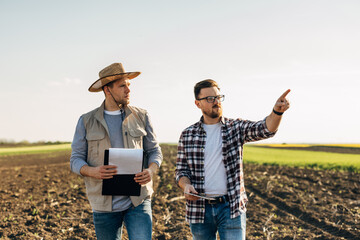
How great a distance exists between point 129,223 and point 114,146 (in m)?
0.74

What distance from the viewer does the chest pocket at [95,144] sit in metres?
3.77

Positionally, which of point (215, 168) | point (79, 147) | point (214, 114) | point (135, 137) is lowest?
point (215, 168)

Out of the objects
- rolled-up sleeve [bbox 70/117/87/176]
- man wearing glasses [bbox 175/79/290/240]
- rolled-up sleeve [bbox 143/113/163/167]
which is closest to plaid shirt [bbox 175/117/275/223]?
man wearing glasses [bbox 175/79/290/240]

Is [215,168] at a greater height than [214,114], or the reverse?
[214,114]

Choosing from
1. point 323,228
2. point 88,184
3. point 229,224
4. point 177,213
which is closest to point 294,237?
point 323,228

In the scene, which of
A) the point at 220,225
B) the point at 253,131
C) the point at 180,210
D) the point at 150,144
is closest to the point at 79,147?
the point at 150,144

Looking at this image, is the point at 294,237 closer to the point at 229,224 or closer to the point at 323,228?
the point at 323,228

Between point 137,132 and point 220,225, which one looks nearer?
point 220,225

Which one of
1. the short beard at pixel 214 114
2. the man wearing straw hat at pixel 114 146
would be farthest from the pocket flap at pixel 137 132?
the short beard at pixel 214 114

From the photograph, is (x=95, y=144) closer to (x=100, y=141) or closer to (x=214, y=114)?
(x=100, y=141)

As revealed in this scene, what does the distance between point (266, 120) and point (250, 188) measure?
9.36m

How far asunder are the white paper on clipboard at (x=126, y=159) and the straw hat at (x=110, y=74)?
76 centimetres

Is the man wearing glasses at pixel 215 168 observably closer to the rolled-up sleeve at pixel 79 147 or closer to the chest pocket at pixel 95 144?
the chest pocket at pixel 95 144

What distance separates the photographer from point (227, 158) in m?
3.66
